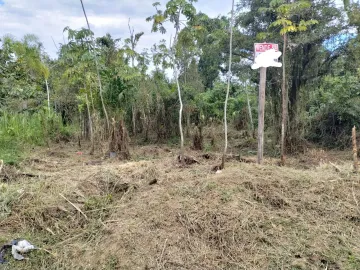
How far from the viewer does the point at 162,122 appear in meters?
7.71

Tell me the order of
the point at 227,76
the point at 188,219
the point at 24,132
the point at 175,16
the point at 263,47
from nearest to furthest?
1. the point at 188,219
2. the point at 263,47
3. the point at 175,16
4. the point at 24,132
5. the point at 227,76

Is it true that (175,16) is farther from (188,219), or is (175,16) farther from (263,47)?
(188,219)

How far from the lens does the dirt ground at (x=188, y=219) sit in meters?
2.10

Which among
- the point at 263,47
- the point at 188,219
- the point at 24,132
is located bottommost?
the point at 188,219

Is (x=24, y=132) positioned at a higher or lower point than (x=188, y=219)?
higher

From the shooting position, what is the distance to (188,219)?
7.94 feet

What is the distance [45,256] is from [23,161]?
2.89 metres

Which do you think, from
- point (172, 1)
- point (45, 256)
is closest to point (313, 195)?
point (45, 256)

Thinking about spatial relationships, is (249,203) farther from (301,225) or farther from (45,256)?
(45,256)

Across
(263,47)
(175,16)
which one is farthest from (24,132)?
(263,47)

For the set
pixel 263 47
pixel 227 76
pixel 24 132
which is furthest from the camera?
pixel 227 76

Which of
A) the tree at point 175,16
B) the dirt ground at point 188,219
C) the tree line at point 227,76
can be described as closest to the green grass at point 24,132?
the tree line at point 227,76

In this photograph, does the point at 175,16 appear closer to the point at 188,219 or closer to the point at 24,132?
the point at 188,219

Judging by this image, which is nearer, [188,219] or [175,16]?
[188,219]
